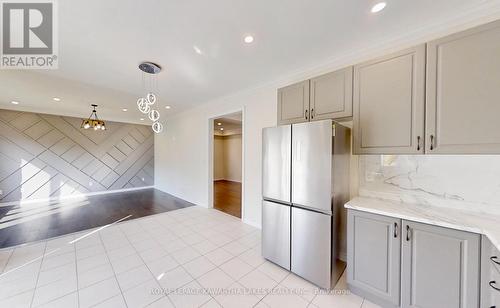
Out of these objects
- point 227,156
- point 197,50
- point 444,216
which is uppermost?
point 197,50

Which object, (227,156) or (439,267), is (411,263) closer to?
(439,267)

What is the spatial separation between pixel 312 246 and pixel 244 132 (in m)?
2.28

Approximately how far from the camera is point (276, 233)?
212cm

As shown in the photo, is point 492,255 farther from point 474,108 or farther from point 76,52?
point 76,52

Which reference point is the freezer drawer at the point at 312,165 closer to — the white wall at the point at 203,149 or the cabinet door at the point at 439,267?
the cabinet door at the point at 439,267

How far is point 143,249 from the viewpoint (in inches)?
98.3

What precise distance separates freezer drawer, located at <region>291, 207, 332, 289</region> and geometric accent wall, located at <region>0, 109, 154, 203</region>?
6836mm

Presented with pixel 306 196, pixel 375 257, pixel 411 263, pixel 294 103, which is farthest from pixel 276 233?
pixel 294 103

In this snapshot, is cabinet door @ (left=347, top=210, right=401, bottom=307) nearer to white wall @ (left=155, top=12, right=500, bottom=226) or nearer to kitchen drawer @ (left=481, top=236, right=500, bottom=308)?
kitchen drawer @ (left=481, top=236, right=500, bottom=308)

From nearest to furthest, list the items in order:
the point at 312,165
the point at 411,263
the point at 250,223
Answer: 1. the point at 411,263
2. the point at 312,165
3. the point at 250,223

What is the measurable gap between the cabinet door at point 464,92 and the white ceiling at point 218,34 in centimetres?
43

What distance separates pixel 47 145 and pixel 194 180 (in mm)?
4496

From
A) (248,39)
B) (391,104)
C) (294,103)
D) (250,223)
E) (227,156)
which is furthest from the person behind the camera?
(227,156)

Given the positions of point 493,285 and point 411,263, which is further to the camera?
point 411,263
